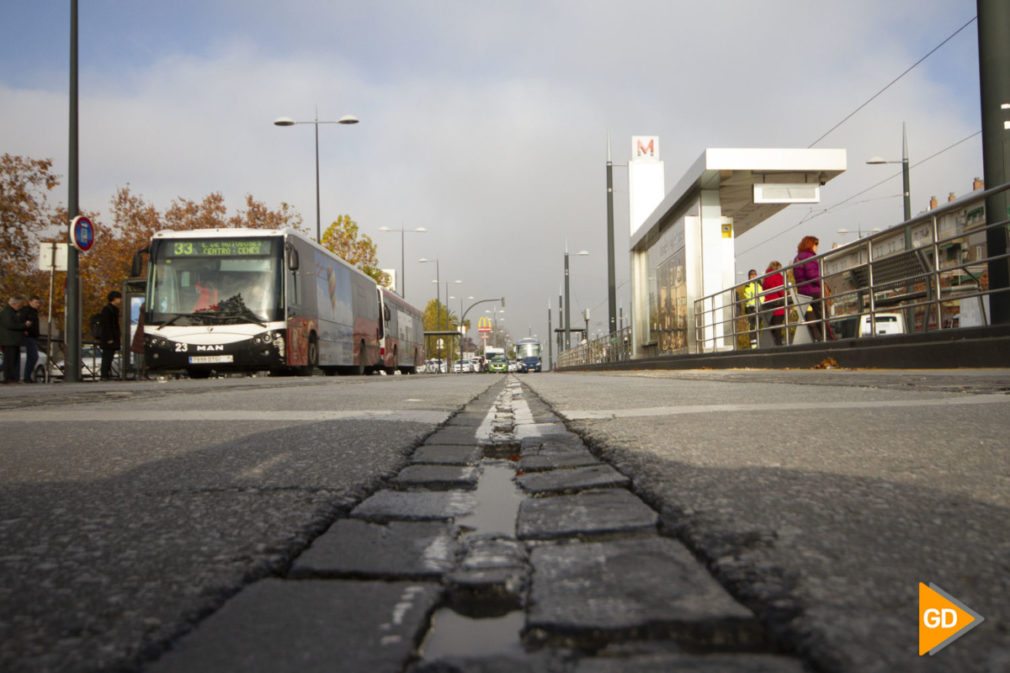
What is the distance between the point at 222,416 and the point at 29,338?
12715 millimetres

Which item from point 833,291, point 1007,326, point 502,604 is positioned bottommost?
point 502,604

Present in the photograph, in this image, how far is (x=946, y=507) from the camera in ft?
5.04

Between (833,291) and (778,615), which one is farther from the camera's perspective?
(833,291)

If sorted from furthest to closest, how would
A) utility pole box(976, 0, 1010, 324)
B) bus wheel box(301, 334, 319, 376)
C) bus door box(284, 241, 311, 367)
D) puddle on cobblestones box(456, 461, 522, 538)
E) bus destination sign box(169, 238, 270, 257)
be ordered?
bus wheel box(301, 334, 319, 376), bus door box(284, 241, 311, 367), bus destination sign box(169, 238, 270, 257), utility pole box(976, 0, 1010, 324), puddle on cobblestones box(456, 461, 522, 538)

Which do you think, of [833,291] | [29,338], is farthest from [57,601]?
[29,338]

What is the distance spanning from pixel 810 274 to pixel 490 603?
38.7 feet

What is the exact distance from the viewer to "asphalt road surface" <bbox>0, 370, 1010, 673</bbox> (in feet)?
3.10

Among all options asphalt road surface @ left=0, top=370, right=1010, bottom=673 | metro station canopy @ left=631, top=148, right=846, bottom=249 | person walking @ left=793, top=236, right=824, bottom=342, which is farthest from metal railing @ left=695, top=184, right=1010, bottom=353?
asphalt road surface @ left=0, top=370, right=1010, bottom=673

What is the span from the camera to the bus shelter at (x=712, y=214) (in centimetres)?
1583

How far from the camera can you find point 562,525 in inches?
62.3

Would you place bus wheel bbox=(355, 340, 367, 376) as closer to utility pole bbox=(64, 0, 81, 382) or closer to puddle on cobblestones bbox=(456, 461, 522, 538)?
utility pole bbox=(64, 0, 81, 382)

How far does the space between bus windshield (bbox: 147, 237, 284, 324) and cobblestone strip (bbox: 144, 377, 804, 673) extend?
46.9 ft

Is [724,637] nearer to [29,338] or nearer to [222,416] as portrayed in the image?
[222,416]

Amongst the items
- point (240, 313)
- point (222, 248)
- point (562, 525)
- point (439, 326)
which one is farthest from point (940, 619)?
point (439, 326)
